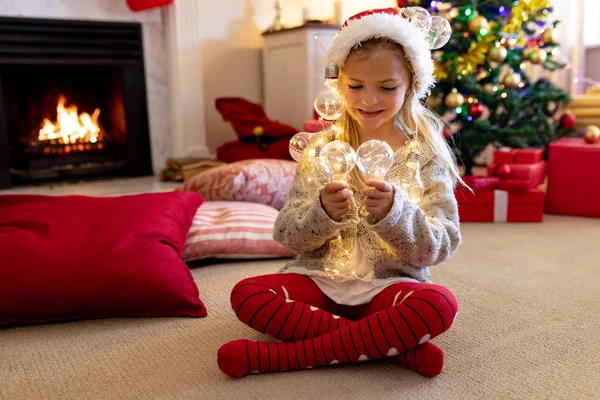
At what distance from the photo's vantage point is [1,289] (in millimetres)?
1250

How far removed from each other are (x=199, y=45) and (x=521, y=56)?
1717mm

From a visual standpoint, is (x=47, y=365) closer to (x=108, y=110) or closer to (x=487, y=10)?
(x=487, y=10)

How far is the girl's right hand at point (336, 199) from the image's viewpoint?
0.98 metres

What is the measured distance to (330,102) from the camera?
3.52 feet

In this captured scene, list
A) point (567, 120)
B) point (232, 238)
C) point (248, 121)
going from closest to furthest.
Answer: point (232, 238) → point (567, 120) → point (248, 121)

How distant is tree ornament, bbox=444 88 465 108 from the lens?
2.49m

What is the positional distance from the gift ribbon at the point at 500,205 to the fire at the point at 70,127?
2114 millimetres

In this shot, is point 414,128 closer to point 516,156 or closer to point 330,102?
point 330,102

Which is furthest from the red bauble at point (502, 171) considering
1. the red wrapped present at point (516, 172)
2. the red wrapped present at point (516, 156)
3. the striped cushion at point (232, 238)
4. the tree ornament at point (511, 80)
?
the striped cushion at point (232, 238)

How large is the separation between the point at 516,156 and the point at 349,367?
163 cm

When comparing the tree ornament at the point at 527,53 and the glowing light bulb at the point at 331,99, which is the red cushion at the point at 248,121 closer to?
the tree ornament at the point at 527,53

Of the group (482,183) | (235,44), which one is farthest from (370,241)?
(235,44)

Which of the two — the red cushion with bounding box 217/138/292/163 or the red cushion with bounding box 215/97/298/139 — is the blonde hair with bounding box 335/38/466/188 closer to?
the red cushion with bounding box 217/138/292/163

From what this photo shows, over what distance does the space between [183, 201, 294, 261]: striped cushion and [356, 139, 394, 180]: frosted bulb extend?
2.51 feet
